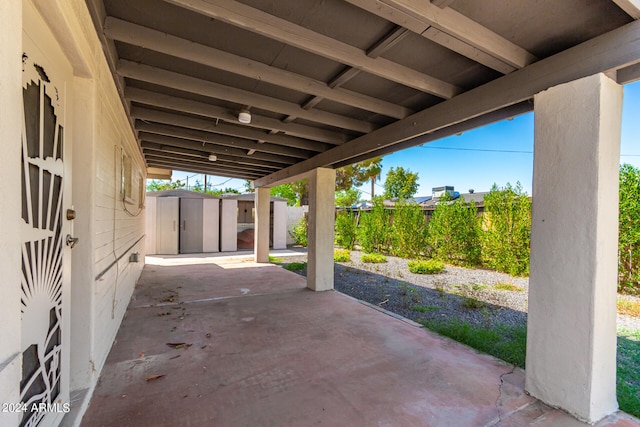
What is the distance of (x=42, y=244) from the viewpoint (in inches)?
60.5

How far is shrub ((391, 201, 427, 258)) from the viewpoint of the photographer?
10.0m

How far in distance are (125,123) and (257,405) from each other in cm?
372

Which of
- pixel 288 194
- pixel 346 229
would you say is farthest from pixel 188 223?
pixel 288 194

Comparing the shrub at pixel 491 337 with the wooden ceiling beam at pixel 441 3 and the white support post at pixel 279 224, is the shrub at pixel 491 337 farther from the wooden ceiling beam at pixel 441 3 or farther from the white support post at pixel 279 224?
the white support post at pixel 279 224

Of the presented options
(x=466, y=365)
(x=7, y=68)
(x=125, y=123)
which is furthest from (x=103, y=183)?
(x=466, y=365)

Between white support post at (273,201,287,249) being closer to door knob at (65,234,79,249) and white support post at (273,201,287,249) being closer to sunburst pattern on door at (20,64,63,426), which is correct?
door knob at (65,234,79,249)

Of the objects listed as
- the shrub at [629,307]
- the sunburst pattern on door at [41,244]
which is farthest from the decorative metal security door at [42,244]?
the shrub at [629,307]

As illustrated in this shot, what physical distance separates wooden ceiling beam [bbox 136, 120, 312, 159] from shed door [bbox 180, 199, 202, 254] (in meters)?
6.29

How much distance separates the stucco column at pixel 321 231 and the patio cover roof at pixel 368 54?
176cm

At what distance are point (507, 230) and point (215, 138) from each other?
7.38 meters

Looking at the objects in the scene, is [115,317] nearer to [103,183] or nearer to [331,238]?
[103,183]

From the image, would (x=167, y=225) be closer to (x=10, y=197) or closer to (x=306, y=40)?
(x=306, y=40)

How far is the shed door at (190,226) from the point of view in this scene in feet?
35.3

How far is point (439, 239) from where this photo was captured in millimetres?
9453
